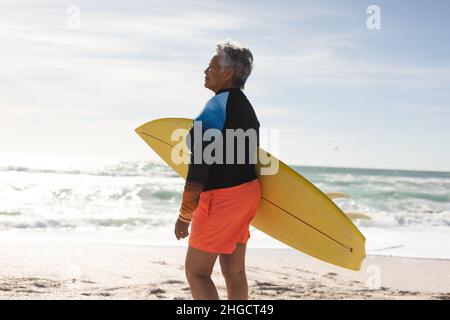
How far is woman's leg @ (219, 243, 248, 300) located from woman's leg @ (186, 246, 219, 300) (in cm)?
13

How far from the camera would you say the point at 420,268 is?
6000 mm

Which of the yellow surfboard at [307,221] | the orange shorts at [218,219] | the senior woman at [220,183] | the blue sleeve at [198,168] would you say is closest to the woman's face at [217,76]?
the senior woman at [220,183]

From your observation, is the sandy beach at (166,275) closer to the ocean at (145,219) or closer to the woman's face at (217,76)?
the ocean at (145,219)

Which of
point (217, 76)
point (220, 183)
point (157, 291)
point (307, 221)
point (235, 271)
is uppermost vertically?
point (217, 76)

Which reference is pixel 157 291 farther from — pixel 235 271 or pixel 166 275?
pixel 235 271

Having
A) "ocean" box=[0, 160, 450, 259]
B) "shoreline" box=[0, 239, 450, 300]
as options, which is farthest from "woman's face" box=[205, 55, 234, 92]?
"ocean" box=[0, 160, 450, 259]

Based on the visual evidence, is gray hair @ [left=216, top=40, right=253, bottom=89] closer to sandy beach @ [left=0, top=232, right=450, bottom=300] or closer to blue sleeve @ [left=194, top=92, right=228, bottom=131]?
blue sleeve @ [left=194, top=92, right=228, bottom=131]

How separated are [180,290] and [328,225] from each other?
5.75ft

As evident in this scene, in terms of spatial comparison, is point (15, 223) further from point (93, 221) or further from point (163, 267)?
point (163, 267)

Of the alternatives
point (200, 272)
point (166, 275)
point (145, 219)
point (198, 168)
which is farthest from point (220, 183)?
point (145, 219)

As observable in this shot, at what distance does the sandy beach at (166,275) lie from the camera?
4523 millimetres

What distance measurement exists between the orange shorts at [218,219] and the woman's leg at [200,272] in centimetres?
3

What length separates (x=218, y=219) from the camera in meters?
2.72

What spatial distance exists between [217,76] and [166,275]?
109 inches
